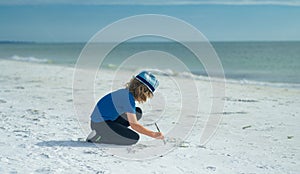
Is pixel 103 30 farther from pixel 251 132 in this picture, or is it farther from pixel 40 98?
pixel 40 98

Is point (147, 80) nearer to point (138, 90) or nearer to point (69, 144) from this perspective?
point (138, 90)

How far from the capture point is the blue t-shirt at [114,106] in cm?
502

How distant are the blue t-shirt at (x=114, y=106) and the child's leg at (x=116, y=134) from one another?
0.08 metres

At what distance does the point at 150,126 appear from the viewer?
269 inches

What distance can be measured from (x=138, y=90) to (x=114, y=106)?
402 mm

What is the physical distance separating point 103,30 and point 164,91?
6.20 m

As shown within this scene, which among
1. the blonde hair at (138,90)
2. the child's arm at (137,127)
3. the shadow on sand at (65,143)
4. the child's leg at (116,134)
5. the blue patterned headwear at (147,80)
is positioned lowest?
the shadow on sand at (65,143)

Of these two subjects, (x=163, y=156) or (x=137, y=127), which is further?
(x=137, y=127)

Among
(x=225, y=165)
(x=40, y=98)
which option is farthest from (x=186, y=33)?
(x=40, y=98)

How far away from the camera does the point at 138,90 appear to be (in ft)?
16.4

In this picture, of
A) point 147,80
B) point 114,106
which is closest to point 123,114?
point 114,106

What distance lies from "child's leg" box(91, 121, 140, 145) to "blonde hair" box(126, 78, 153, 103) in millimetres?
439

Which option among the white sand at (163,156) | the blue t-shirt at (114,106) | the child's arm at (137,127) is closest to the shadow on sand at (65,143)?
the white sand at (163,156)

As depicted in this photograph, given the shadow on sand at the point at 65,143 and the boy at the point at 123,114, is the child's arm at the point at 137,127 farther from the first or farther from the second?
the shadow on sand at the point at 65,143
